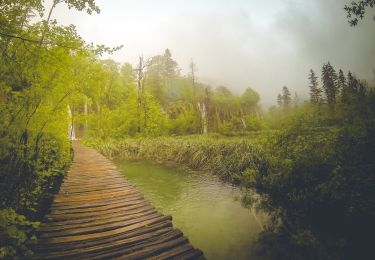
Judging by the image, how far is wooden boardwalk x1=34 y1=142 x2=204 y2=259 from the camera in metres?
3.51

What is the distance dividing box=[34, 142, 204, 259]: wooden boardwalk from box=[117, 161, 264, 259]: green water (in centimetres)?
176

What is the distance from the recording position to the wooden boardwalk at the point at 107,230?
138 inches

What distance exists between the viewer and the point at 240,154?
1152cm

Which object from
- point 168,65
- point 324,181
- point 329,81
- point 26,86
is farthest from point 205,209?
point 168,65

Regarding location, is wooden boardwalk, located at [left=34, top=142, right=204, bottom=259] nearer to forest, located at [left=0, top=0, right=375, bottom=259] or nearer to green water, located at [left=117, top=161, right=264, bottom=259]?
forest, located at [left=0, top=0, right=375, bottom=259]

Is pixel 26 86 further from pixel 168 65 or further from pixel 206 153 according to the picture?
pixel 168 65

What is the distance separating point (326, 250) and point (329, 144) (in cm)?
203

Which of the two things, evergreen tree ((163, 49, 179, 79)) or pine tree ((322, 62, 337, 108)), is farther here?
evergreen tree ((163, 49, 179, 79))

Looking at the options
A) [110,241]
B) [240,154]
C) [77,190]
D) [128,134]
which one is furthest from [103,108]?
[110,241]

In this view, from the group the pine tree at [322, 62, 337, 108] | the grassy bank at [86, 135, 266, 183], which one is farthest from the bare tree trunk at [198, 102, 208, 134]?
the pine tree at [322, 62, 337, 108]

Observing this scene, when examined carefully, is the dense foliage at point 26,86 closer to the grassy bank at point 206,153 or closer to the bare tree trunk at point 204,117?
the grassy bank at point 206,153

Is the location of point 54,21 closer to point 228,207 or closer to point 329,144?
point 329,144

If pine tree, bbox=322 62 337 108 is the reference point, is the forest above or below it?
below

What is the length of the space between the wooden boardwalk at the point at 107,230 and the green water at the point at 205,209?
1758 mm
